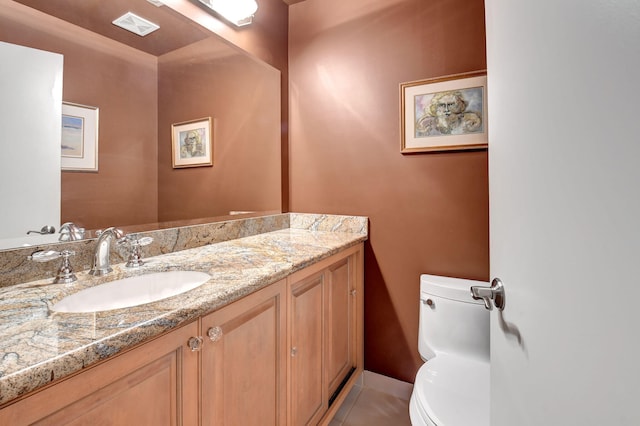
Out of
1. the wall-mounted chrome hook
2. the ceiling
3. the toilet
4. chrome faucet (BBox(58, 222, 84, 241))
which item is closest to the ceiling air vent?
the ceiling

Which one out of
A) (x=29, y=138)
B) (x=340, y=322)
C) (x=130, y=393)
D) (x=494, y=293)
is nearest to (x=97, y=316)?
(x=130, y=393)

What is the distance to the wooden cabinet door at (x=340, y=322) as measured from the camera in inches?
55.2

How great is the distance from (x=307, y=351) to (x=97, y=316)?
2.66ft

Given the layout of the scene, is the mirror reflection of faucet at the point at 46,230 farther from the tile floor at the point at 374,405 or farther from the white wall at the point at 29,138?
the tile floor at the point at 374,405

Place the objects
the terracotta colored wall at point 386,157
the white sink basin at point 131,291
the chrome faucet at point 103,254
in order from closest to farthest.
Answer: the white sink basin at point 131,291, the chrome faucet at point 103,254, the terracotta colored wall at point 386,157

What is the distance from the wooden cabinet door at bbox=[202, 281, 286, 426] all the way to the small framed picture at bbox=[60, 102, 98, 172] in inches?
29.0

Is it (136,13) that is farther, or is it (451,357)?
(451,357)

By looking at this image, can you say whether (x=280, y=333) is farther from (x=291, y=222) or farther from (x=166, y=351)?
(x=291, y=222)

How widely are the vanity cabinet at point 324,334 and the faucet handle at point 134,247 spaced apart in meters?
0.56

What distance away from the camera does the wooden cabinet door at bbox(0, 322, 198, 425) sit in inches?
18.1

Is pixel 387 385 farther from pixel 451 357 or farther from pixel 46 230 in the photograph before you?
pixel 46 230

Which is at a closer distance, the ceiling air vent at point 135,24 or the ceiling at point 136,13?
the ceiling at point 136,13

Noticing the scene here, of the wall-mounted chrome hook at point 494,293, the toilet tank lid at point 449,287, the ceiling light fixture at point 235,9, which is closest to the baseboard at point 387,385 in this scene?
the toilet tank lid at point 449,287

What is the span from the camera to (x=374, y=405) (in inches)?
63.5
